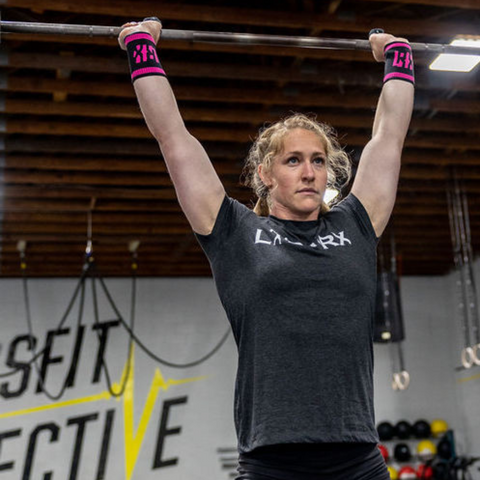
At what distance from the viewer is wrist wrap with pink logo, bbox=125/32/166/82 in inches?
66.9

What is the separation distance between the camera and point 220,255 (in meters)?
1.59

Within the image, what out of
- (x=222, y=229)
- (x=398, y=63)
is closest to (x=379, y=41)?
(x=398, y=63)

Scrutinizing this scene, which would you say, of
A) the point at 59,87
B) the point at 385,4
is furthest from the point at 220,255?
the point at 59,87

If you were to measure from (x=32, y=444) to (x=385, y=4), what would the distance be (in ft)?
21.7

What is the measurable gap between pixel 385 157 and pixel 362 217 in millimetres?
176

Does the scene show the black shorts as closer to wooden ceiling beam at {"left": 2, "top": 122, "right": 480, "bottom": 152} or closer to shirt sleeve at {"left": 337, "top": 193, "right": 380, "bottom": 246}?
shirt sleeve at {"left": 337, "top": 193, "right": 380, "bottom": 246}

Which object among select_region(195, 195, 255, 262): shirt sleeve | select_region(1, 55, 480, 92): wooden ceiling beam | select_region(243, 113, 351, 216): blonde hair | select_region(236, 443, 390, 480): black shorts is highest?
select_region(1, 55, 480, 92): wooden ceiling beam

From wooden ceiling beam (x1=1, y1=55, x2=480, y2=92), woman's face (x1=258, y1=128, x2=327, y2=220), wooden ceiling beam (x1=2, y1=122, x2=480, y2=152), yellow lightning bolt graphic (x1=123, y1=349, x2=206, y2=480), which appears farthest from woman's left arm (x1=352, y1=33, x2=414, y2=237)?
yellow lightning bolt graphic (x1=123, y1=349, x2=206, y2=480)

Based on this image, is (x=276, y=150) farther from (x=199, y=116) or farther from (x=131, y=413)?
(x=131, y=413)

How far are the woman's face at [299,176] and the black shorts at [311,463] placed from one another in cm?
50

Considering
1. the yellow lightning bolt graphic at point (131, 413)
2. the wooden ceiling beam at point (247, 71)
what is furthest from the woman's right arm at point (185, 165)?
the yellow lightning bolt graphic at point (131, 413)

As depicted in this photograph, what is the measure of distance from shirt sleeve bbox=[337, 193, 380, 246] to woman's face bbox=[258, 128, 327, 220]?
8cm

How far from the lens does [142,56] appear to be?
173 centimetres

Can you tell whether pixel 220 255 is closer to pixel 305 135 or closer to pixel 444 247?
pixel 305 135
